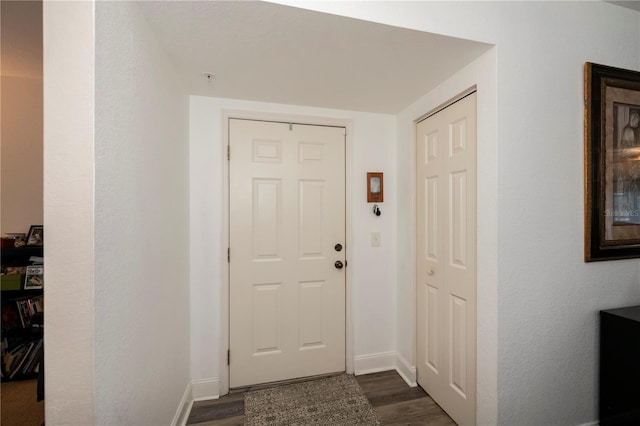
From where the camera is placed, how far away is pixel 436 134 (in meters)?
1.91

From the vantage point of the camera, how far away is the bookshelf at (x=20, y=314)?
1979 millimetres

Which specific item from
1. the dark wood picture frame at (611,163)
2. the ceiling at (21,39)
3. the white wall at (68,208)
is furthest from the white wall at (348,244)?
the dark wood picture frame at (611,163)

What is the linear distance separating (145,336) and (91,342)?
370 mm

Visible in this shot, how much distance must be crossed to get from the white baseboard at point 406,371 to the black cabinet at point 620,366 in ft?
3.43

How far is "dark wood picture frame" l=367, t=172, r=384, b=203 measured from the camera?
2.28 m

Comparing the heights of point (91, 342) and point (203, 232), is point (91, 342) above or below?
below

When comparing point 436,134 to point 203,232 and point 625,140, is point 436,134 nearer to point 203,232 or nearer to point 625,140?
point 625,140

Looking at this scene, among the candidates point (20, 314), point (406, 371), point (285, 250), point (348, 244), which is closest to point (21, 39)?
point (20, 314)

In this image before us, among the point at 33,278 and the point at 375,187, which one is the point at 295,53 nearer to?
the point at 375,187

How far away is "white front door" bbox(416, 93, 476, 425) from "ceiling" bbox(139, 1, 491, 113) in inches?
13.5

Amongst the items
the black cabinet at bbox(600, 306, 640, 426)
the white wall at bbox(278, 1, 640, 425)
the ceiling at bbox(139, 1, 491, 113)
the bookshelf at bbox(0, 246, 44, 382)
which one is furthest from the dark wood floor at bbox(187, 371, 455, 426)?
the ceiling at bbox(139, 1, 491, 113)

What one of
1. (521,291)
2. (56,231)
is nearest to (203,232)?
(56,231)

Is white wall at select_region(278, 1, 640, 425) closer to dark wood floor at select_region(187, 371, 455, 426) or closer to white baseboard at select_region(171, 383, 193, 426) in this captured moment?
dark wood floor at select_region(187, 371, 455, 426)

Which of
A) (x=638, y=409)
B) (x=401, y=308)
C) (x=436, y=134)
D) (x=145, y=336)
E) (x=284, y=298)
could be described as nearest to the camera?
(x=145, y=336)
